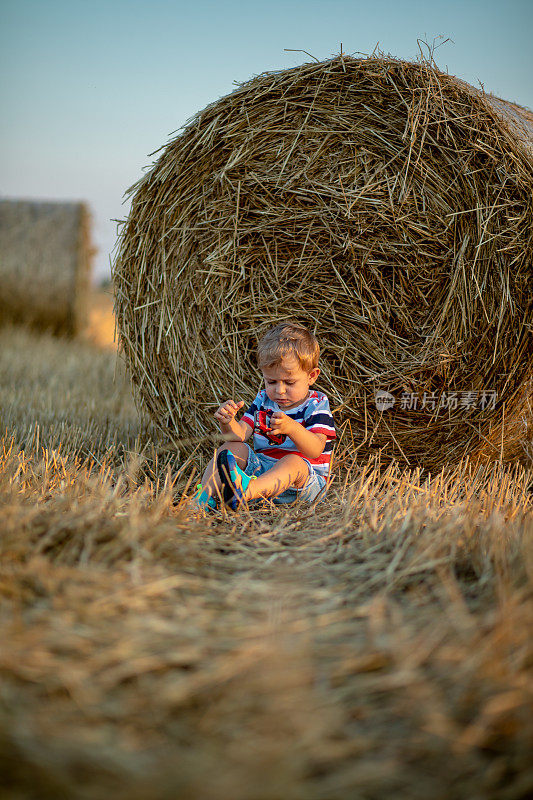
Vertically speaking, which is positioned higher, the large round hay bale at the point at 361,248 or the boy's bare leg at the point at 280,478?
the large round hay bale at the point at 361,248

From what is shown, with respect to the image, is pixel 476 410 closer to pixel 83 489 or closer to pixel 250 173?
pixel 250 173

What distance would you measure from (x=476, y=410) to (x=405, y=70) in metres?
1.39

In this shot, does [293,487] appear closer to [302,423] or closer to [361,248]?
[302,423]

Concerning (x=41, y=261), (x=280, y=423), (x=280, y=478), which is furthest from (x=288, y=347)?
(x=41, y=261)

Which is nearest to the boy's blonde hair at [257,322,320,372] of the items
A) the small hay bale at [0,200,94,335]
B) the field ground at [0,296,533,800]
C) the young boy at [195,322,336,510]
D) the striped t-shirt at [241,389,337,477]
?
the young boy at [195,322,336,510]

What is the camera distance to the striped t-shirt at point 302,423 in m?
2.17

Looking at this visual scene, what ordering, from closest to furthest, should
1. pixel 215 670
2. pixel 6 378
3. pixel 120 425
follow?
1. pixel 215 670
2. pixel 120 425
3. pixel 6 378

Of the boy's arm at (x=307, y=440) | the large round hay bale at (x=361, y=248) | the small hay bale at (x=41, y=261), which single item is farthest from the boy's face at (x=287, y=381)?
the small hay bale at (x=41, y=261)

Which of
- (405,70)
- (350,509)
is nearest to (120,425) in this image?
(350,509)

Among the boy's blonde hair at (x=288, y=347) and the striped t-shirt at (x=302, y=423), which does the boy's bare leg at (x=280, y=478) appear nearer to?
the striped t-shirt at (x=302, y=423)

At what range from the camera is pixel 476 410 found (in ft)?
→ 7.94

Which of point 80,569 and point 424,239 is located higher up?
point 424,239

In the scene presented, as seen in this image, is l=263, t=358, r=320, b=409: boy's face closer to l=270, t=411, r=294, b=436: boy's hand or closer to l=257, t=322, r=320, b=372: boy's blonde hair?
l=257, t=322, r=320, b=372: boy's blonde hair

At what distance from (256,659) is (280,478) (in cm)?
107
